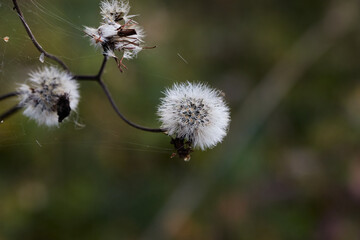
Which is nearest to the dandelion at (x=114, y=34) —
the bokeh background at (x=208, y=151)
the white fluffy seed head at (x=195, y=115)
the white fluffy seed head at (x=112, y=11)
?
the white fluffy seed head at (x=112, y=11)

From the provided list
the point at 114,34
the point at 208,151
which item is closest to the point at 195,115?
the point at 114,34

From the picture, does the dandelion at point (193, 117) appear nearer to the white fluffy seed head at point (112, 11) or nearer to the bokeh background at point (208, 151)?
the white fluffy seed head at point (112, 11)

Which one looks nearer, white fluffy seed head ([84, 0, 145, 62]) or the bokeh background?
white fluffy seed head ([84, 0, 145, 62])

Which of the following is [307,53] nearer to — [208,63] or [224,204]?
[208,63]

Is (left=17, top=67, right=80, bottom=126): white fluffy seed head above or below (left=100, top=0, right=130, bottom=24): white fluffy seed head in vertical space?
below

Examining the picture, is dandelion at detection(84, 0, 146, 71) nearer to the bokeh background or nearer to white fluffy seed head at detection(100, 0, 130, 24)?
white fluffy seed head at detection(100, 0, 130, 24)

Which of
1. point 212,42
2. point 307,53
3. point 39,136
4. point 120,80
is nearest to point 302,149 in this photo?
point 307,53

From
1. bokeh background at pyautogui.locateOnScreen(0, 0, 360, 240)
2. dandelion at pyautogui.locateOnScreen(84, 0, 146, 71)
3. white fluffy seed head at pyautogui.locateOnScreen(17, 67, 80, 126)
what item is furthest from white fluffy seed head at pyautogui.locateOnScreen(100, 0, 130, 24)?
bokeh background at pyautogui.locateOnScreen(0, 0, 360, 240)
